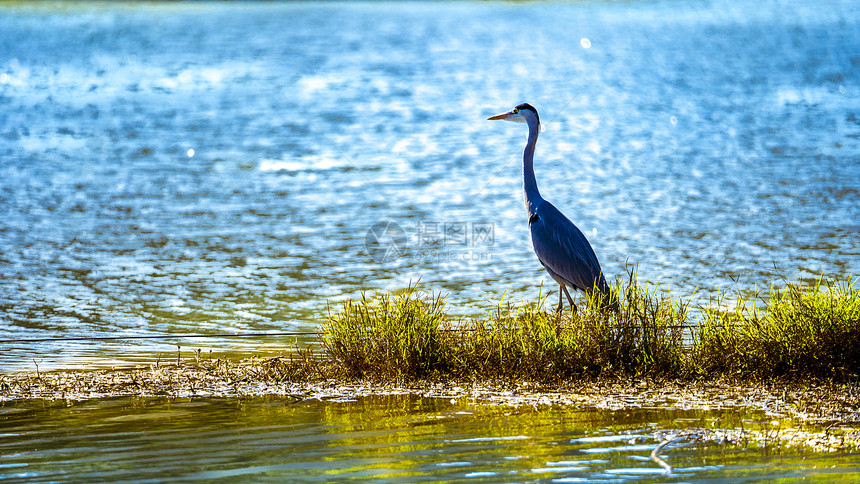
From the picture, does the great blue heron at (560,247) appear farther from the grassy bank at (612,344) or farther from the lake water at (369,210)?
the lake water at (369,210)

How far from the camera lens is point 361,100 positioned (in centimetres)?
2944

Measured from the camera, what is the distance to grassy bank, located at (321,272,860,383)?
5980mm

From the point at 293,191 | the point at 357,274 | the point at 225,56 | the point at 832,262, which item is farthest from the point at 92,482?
the point at 225,56

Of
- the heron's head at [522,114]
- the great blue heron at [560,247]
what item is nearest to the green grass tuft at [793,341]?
the great blue heron at [560,247]

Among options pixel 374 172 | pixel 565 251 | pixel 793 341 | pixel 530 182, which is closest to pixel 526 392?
pixel 793 341

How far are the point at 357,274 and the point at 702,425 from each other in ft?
22.5

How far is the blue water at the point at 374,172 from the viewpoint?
1076cm

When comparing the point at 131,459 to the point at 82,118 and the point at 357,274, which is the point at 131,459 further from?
the point at 82,118

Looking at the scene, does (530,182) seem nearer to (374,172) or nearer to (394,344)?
(394,344)

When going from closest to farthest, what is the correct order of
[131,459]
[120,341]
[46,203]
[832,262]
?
[131,459], [120,341], [832,262], [46,203]

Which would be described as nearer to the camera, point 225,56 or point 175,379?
point 175,379

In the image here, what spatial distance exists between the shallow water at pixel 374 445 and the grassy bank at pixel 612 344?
0.54m

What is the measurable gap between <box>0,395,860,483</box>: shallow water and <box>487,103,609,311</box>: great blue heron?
2152 mm

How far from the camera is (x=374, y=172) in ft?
63.5
